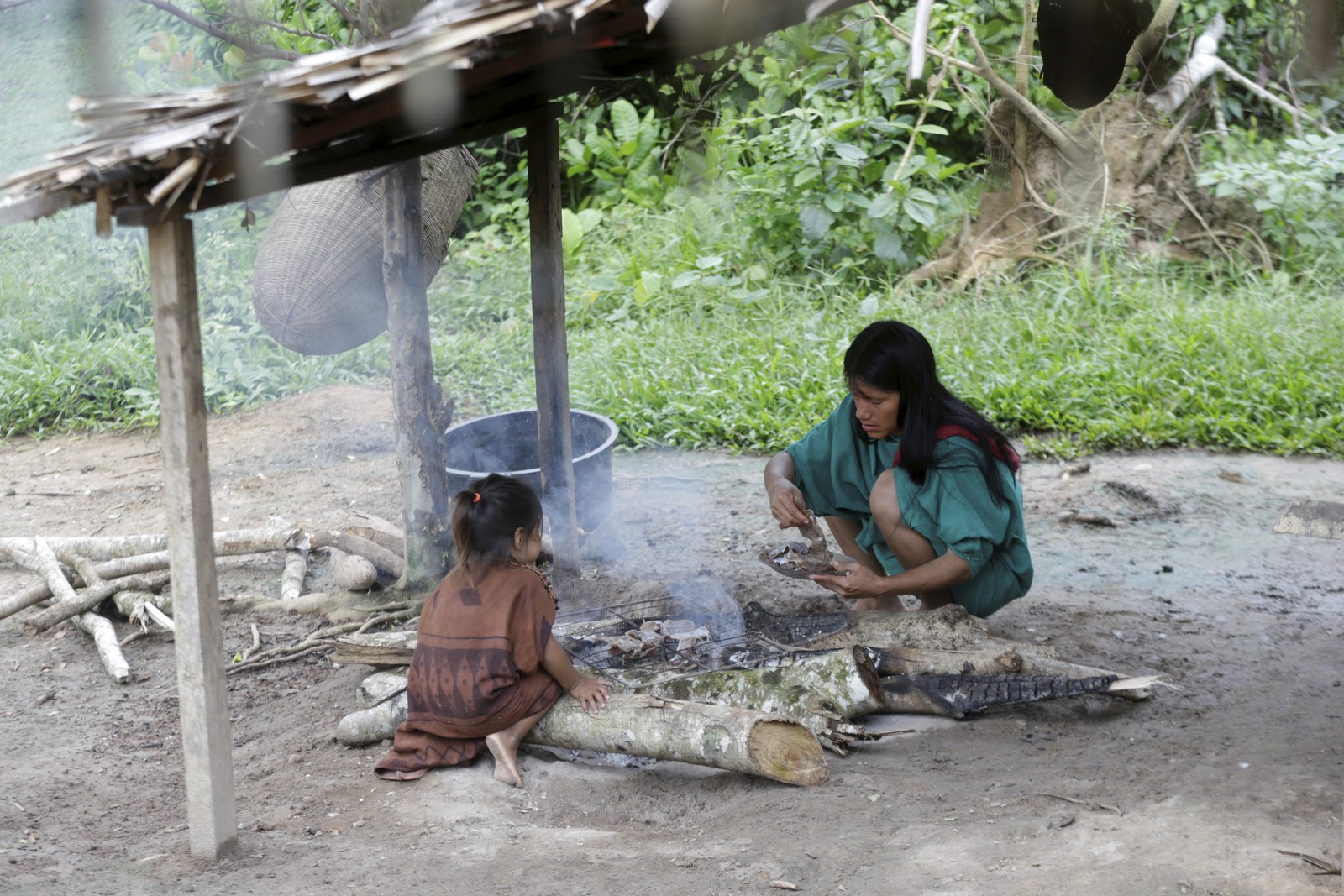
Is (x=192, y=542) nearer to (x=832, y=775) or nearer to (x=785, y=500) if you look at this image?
(x=832, y=775)

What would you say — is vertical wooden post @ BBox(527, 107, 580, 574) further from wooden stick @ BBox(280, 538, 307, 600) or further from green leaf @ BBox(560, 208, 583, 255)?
green leaf @ BBox(560, 208, 583, 255)

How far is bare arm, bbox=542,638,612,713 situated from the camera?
3492 mm

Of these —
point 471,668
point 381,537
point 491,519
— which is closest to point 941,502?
point 491,519

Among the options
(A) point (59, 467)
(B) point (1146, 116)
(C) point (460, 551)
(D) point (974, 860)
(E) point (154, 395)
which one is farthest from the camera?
(B) point (1146, 116)

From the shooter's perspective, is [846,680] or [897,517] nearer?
[846,680]

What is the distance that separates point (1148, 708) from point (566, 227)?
7.62m

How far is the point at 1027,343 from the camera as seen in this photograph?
7551mm

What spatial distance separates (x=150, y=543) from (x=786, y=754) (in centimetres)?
367

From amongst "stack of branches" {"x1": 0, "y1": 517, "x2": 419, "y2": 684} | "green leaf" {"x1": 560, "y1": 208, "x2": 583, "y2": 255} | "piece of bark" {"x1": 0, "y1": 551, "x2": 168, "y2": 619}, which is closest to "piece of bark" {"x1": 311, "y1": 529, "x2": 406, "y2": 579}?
"stack of branches" {"x1": 0, "y1": 517, "x2": 419, "y2": 684}

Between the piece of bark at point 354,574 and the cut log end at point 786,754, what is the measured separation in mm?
2390

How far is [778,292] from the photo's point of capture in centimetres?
878

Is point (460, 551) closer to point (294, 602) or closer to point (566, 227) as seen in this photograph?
point (294, 602)

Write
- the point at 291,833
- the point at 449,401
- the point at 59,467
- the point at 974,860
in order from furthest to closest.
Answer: the point at 59,467 → the point at 449,401 → the point at 291,833 → the point at 974,860

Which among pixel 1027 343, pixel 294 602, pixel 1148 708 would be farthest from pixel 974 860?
pixel 1027 343
